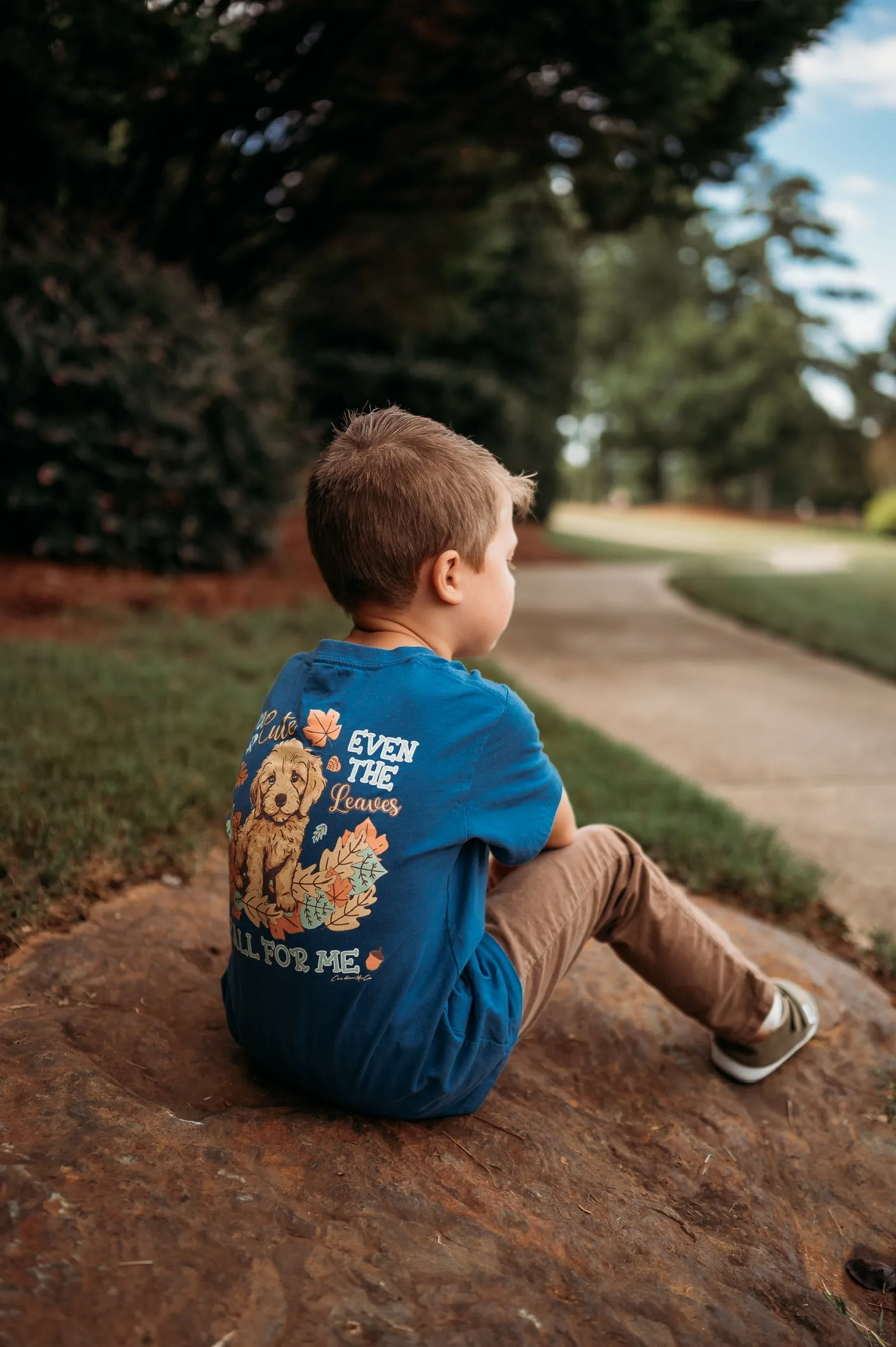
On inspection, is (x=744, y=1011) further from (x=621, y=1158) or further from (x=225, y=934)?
(x=225, y=934)

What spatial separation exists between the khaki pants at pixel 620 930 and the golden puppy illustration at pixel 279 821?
46 cm

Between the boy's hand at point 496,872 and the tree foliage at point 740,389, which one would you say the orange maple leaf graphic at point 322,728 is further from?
the tree foliage at point 740,389

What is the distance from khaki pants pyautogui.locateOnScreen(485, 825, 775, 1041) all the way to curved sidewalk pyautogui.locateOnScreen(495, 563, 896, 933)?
1.00 m

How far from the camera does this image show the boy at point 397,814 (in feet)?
5.48

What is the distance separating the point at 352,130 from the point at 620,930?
19.7 ft

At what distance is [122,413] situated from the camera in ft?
21.4

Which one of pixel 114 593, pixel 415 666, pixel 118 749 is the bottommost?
pixel 114 593

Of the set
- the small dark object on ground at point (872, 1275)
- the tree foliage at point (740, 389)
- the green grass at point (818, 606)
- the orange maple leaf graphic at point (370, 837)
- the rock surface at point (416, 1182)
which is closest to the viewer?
the rock surface at point (416, 1182)

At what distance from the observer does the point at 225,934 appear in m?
2.59

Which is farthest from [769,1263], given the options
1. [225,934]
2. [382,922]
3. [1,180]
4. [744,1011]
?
Result: [1,180]

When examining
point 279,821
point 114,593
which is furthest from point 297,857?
point 114,593

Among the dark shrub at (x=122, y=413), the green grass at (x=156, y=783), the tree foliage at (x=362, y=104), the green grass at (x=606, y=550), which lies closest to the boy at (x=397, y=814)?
the green grass at (x=156, y=783)

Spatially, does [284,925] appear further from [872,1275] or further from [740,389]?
[740,389]

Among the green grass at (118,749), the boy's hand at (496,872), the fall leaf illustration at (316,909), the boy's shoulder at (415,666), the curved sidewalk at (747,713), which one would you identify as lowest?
the green grass at (118,749)
